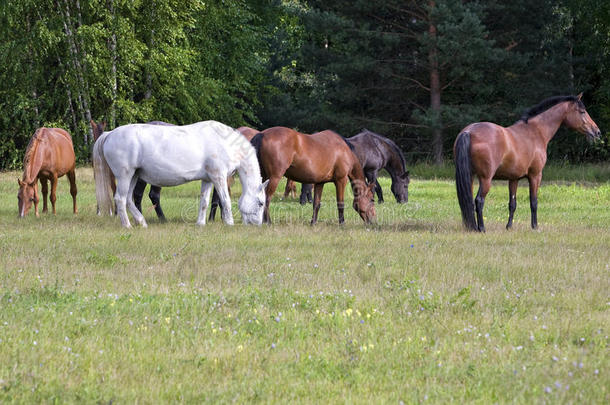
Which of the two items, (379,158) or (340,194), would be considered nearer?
(340,194)

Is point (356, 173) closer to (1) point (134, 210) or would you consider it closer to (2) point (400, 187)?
(1) point (134, 210)

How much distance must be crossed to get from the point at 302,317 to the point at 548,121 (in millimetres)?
8223

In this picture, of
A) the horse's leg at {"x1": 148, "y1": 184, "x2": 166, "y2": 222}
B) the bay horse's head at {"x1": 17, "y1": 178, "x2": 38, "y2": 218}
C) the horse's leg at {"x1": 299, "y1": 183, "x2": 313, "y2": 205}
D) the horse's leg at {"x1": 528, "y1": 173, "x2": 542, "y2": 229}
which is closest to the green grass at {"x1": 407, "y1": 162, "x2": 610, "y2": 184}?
the horse's leg at {"x1": 299, "y1": 183, "x2": 313, "y2": 205}

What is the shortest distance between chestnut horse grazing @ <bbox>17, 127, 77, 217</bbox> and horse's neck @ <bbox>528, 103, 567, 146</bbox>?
32.4 feet

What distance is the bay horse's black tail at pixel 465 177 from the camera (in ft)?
36.3

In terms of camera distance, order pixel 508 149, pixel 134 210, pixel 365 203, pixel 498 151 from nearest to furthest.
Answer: pixel 498 151
pixel 508 149
pixel 134 210
pixel 365 203

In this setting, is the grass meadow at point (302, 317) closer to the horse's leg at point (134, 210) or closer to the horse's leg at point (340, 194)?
the horse's leg at point (134, 210)

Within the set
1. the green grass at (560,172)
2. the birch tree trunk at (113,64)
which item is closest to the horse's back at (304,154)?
the green grass at (560,172)

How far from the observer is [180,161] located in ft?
38.7

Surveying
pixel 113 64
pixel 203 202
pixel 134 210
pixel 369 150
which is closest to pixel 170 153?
pixel 203 202

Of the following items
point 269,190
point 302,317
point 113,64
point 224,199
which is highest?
point 113,64

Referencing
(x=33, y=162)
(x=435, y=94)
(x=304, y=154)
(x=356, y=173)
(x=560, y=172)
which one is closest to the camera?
(x=304, y=154)

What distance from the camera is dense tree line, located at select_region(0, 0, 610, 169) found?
1159 inches

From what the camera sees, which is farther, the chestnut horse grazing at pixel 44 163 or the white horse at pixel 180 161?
the chestnut horse grazing at pixel 44 163
